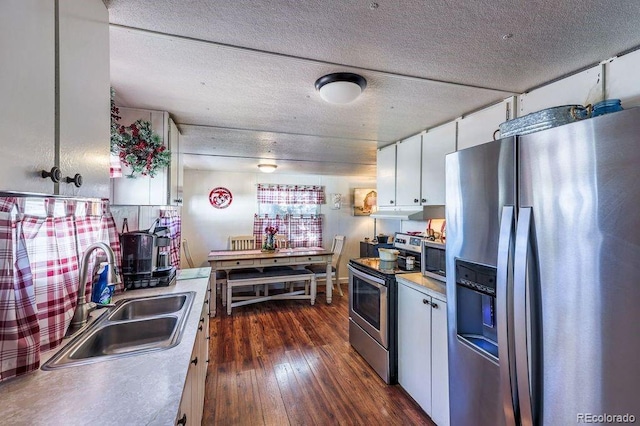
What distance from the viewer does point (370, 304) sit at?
246 centimetres

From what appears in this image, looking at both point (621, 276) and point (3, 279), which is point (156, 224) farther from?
point (621, 276)

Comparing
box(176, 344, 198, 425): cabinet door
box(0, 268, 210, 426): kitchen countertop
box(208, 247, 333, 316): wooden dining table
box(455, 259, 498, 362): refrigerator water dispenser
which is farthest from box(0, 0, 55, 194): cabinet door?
box(208, 247, 333, 316): wooden dining table

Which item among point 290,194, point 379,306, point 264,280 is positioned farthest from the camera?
point 290,194

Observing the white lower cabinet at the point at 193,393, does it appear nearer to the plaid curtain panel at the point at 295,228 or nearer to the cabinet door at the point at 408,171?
the cabinet door at the point at 408,171

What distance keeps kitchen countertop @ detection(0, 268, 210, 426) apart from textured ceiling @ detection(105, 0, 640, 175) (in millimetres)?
1314

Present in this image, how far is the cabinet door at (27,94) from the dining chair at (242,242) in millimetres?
4438

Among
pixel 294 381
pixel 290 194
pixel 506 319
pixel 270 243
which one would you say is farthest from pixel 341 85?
pixel 290 194

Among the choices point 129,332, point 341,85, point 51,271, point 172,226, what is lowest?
point 129,332

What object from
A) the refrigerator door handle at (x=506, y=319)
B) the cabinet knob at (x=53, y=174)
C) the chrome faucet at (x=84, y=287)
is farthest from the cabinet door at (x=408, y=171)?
the cabinet knob at (x=53, y=174)

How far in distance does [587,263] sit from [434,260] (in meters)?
1.20

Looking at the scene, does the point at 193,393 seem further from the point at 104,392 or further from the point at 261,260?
the point at 261,260

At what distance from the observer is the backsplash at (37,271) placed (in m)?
0.96

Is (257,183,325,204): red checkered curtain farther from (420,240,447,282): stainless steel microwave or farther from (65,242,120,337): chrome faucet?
(65,242,120,337): chrome faucet

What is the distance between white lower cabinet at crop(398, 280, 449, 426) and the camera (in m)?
1.75
